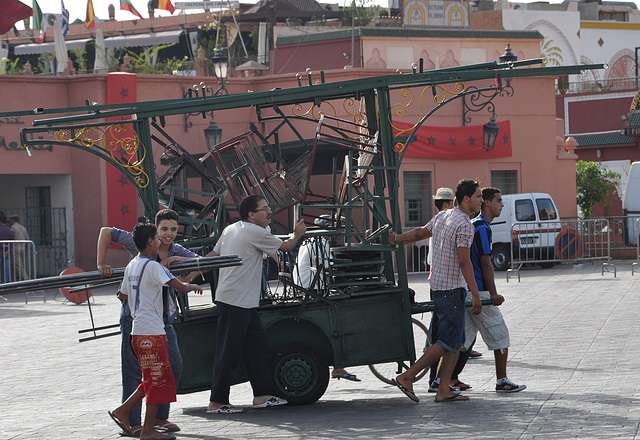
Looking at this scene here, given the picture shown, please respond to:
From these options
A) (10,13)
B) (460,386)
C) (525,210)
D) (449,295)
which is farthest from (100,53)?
(449,295)

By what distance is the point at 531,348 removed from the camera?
38.9ft

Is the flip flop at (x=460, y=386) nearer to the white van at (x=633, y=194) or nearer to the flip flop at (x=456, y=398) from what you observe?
the flip flop at (x=456, y=398)

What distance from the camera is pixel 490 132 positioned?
86.2ft

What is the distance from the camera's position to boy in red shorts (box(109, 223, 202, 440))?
7.32m

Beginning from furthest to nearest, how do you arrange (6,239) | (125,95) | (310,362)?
1. (125,95)
2. (6,239)
3. (310,362)

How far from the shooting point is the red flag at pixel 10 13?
28.0 m

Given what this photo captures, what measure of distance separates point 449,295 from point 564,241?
47.2 feet

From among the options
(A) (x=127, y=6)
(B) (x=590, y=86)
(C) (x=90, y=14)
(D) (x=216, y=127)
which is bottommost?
(D) (x=216, y=127)

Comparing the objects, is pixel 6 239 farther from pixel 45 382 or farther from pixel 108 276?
pixel 108 276

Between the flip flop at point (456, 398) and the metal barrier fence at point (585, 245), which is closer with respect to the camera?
the flip flop at point (456, 398)

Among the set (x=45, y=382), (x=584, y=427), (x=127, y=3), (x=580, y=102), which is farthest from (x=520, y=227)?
(x=127, y=3)

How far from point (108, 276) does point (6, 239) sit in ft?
49.4

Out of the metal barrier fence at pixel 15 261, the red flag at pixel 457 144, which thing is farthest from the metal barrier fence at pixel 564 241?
the metal barrier fence at pixel 15 261

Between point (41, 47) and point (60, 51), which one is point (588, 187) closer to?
point (60, 51)
